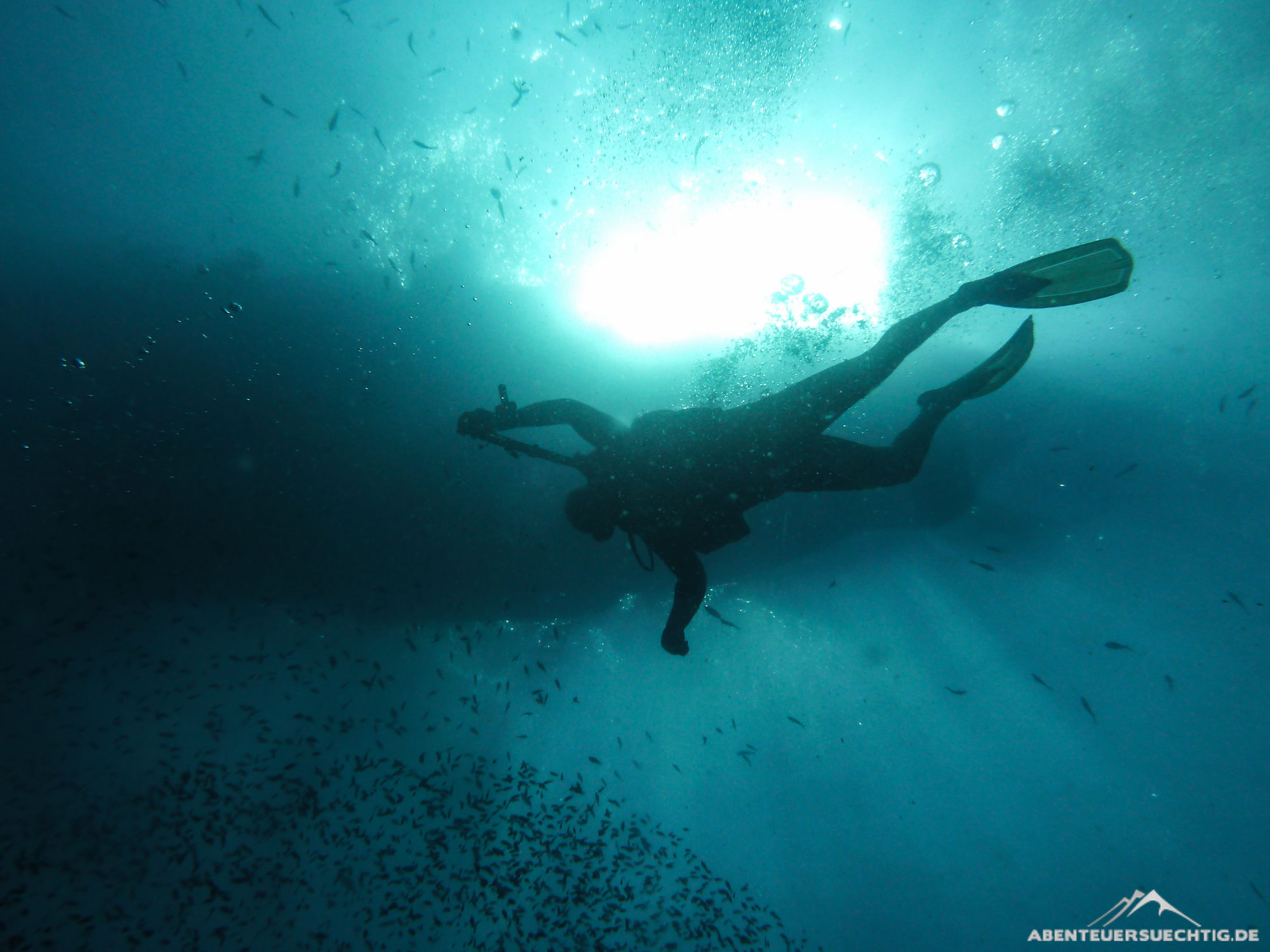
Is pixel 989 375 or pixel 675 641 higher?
pixel 989 375

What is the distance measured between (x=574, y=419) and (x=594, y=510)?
1.00 meters

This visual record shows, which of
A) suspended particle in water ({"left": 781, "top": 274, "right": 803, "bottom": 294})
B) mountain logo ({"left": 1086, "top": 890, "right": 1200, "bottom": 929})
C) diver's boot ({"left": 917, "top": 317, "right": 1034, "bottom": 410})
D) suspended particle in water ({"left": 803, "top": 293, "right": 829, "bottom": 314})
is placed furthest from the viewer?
mountain logo ({"left": 1086, "top": 890, "right": 1200, "bottom": 929})

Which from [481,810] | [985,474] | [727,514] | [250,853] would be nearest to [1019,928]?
[985,474]

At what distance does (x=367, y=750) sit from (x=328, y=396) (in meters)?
9.78

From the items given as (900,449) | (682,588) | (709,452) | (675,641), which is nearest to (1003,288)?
(900,449)

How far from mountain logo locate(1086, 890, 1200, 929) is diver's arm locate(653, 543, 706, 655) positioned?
20.5 m

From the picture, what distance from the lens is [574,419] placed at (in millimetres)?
5430

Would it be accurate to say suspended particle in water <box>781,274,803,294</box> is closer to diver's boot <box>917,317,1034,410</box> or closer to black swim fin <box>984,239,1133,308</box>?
black swim fin <box>984,239,1133,308</box>

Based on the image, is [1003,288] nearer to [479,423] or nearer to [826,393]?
[826,393]

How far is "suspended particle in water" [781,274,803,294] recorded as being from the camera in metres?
9.40

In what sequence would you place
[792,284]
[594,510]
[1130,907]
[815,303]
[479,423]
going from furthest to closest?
[1130,907] → [815,303] → [792,284] → [594,510] → [479,423]

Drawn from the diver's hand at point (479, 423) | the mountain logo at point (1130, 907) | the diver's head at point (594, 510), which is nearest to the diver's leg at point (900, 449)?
the diver's head at point (594, 510)

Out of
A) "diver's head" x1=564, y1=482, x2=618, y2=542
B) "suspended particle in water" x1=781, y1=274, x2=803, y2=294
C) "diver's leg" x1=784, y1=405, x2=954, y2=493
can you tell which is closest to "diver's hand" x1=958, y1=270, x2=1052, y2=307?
"diver's leg" x1=784, y1=405, x2=954, y2=493

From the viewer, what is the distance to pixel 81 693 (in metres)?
11.5
